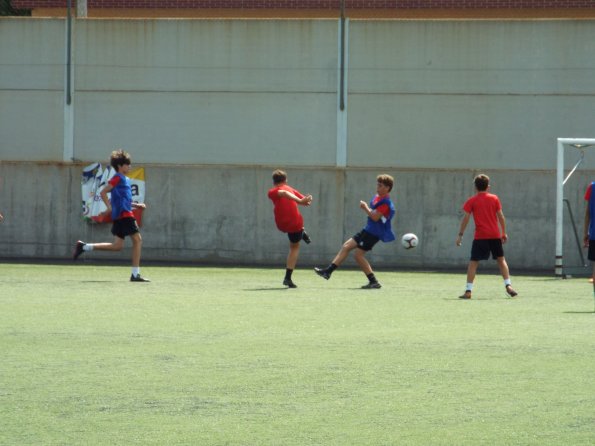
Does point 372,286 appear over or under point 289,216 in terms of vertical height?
under

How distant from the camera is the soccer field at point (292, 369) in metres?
6.68

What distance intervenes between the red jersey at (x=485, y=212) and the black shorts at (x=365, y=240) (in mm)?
1655

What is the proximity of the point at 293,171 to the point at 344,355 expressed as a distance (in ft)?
51.2

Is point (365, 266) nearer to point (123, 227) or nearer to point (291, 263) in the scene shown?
point (291, 263)

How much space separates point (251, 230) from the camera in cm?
2528

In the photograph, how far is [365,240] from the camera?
1767cm

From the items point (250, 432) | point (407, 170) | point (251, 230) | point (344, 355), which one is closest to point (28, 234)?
point (251, 230)

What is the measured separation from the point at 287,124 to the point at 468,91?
3.59 m

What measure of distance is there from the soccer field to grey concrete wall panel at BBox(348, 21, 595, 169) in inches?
360

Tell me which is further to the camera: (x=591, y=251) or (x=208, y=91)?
(x=208, y=91)

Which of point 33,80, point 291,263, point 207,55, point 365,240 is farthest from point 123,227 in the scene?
point 33,80

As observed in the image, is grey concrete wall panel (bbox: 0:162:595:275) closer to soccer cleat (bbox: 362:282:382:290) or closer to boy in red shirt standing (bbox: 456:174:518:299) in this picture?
soccer cleat (bbox: 362:282:382:290)

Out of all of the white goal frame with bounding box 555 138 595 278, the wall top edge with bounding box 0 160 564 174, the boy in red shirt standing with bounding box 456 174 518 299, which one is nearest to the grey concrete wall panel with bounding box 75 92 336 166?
the wall top edge with bounding box 0 160 564 174

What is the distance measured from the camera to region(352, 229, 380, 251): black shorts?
1766 centimetres
